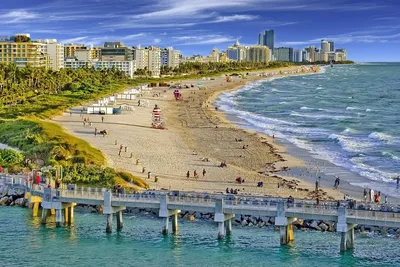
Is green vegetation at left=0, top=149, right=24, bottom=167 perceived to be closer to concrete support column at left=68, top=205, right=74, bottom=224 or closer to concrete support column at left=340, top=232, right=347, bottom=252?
concrete support column at left=68, top=205, right=74, bottom=224

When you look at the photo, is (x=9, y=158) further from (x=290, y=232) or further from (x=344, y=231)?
(x=344, y=231)

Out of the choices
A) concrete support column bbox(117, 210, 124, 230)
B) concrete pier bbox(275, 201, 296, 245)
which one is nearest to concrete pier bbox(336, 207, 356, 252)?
concrete pier bbox(275, 201, 296, 245)

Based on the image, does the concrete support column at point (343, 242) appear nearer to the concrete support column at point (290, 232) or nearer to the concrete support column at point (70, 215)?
the concrete support column at point (290, 232)

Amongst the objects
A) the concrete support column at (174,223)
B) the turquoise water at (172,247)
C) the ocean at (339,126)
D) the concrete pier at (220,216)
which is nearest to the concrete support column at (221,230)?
the concrete pier at (220,216)

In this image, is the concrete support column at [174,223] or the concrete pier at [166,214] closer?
the concrete pier at [166,214]

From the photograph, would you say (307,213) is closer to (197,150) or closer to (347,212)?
(347,212)

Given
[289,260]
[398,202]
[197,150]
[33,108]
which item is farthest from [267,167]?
[33,108]

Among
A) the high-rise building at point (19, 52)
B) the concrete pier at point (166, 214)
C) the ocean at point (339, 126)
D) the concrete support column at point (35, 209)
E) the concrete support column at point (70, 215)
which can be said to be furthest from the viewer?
the high-rise building at point (19, 52)
